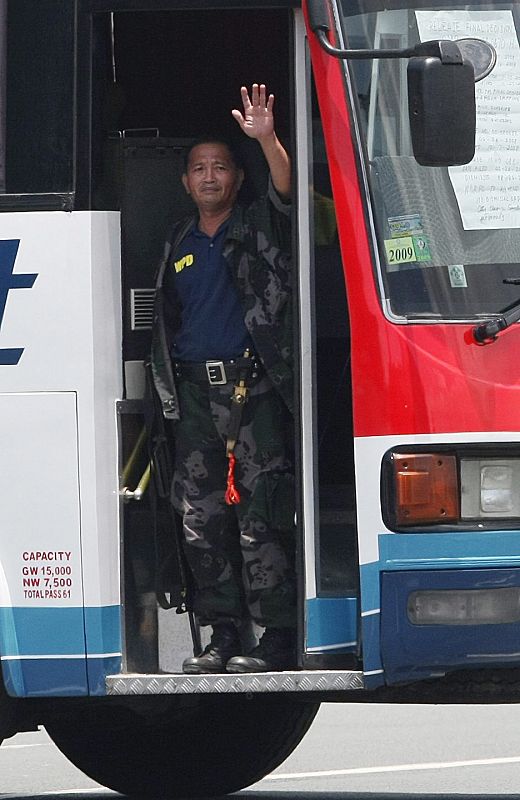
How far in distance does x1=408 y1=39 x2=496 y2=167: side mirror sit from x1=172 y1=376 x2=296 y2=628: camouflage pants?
3.82ft

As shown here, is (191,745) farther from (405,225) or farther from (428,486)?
(405,225)

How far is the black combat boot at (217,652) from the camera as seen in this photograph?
6246 mm

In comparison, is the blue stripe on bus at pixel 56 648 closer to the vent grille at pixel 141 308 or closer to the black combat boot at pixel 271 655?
the black combat boot at pixel 271 655

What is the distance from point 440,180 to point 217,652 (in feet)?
5.77

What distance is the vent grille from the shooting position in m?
6.45

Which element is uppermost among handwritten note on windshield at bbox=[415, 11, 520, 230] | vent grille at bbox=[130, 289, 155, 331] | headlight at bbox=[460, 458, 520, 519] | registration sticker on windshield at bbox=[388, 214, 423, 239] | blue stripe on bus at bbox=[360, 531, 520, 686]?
handwritten note on windshield at bbox=[415, 11, 520, 230]

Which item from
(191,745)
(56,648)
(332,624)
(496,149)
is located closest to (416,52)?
(496,149)

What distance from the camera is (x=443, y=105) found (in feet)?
17.9

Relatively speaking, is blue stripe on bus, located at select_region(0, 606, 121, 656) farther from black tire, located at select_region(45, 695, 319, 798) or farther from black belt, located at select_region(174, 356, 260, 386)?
black tire, located at select_region(45, 695, 319, 798)

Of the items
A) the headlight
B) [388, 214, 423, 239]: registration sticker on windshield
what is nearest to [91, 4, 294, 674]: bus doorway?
[388, 214, 423, 239]: registration sticker on windshield

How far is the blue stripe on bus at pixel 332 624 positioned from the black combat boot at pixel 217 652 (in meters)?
0.41

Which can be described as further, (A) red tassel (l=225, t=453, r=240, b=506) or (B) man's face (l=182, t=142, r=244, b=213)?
(B) man's face (l=182, t=142, r=244, b=213)

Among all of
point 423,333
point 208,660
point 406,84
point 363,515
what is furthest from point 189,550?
point 406,84

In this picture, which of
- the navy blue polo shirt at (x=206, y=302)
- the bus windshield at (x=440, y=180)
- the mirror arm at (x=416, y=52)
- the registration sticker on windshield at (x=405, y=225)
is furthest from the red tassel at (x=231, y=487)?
the mirror arm at (x=416, y=52)
